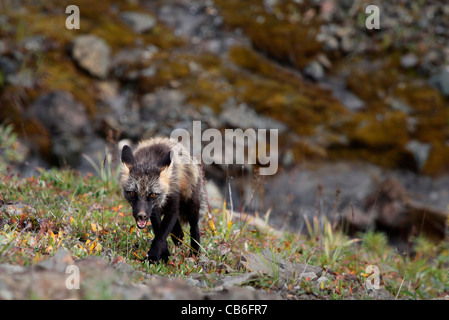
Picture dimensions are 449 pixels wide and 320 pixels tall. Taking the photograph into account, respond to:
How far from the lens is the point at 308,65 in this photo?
16.9 meters

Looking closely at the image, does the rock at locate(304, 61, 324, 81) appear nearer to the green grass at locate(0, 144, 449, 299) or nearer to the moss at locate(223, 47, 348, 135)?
the moss at locate(223, 47, 348, 135)

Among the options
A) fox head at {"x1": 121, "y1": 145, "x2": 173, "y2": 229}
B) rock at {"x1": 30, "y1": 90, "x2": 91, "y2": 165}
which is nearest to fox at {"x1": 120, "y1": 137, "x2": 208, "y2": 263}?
fox head at {"x1": 121, "y1": 145, "x2": 173, "y2": 229}

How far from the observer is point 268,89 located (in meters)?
15.7

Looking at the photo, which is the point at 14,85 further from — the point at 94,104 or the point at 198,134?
the point at 198,134

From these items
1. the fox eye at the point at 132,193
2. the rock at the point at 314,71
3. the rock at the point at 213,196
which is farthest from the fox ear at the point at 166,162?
the rock at the point at 314,71

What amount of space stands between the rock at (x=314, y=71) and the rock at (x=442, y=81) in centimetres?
433

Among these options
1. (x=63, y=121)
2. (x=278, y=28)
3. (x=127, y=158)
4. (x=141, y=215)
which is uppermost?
(x=278, y=28)

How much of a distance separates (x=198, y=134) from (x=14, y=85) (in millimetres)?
6355

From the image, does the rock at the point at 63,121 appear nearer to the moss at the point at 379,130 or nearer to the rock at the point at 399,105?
the moss at the point at 379,130

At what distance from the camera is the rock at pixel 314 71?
55.0 ft

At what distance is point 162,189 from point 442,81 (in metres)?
14.4

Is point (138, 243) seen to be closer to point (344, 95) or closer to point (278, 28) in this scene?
point (344, 95)

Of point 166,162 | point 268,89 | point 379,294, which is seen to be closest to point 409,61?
point 268,89

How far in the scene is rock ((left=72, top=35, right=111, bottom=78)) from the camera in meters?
14.9
